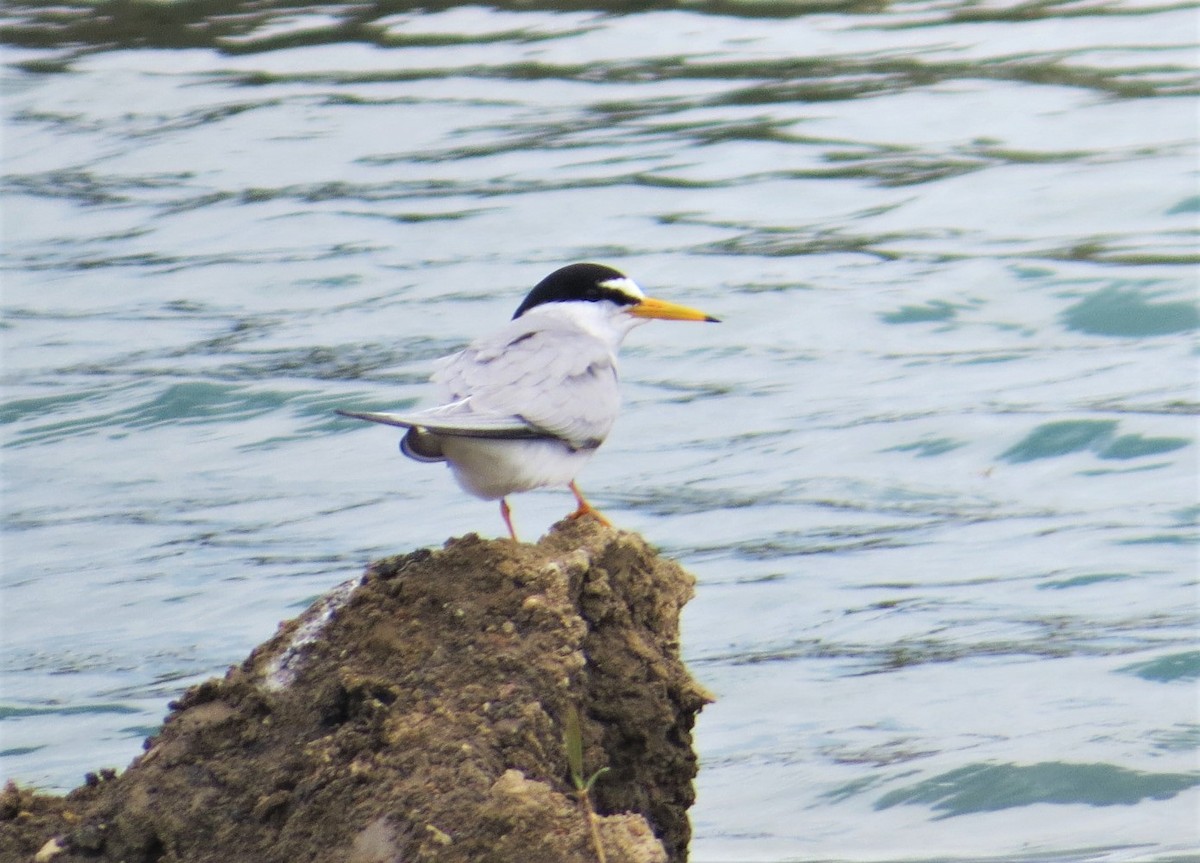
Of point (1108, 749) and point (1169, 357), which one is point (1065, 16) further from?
point (1108, 749)

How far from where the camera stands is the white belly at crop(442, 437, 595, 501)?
18.8 ft

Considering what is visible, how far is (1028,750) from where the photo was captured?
823cm

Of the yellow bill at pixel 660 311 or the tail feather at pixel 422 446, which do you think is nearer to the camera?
the tail feather at pixel 422 446

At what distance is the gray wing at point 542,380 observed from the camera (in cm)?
585

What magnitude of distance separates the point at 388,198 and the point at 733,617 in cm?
750

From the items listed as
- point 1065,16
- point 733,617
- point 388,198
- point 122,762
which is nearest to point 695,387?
point 733,617

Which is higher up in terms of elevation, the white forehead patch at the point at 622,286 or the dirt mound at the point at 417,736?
the white forehead patch at the point at 622,286

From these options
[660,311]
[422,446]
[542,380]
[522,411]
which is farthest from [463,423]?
[660,311]

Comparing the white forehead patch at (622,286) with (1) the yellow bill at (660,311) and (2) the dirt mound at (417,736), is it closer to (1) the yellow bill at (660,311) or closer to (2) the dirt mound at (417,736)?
(1) the yellow bill at (660,311)

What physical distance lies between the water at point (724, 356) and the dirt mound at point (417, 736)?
229 cm

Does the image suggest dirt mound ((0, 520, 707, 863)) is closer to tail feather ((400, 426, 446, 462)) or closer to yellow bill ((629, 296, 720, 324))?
tail feather ((400, 426, 446, 462))

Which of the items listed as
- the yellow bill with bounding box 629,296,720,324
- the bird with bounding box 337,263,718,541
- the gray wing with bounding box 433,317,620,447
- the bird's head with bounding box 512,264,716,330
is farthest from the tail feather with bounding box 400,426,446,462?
the yellow bill with bounding box 629,296,720,324

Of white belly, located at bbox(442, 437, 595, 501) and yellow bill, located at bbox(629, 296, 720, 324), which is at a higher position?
yellow bill, located at bbox(629, 296, 720, 324)

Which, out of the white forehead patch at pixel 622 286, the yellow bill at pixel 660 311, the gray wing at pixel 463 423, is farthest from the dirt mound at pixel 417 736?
the yellow bill at pixel 660 311
